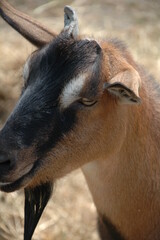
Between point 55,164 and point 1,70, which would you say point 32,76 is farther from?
point 1,70

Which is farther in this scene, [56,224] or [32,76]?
[56,224]

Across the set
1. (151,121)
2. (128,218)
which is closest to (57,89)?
(151,121)

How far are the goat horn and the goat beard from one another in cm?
103

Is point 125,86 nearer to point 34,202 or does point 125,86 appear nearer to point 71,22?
point 71,22

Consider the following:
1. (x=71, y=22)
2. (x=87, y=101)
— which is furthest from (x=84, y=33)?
(x=87, y=101)

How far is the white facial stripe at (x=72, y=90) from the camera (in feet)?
11.4

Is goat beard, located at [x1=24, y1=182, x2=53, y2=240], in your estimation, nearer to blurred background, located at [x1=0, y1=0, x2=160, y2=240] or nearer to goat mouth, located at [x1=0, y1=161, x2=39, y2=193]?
goat mouth, located at [x1=0, y1=161, x2=39, y2=193]

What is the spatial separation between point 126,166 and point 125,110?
0.47m

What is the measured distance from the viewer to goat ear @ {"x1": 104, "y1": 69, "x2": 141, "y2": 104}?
3.24m

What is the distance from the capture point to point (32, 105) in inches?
139

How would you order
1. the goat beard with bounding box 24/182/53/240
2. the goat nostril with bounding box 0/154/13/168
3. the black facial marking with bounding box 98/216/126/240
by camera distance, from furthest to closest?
1. the black facial marking with bounding box 98/216/126/240
2. the goat beard with bounding box 24/182/53/240
3. the goat nostril with bounding box 0/154/13/168

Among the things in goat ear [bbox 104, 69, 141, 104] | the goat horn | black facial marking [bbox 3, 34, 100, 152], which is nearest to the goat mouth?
black facial marking [bbox 3, 34, 100, 152]

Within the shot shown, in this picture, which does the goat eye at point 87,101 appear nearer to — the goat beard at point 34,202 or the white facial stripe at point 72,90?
the white facial stripe at point 72,90

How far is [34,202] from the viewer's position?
4418mm
